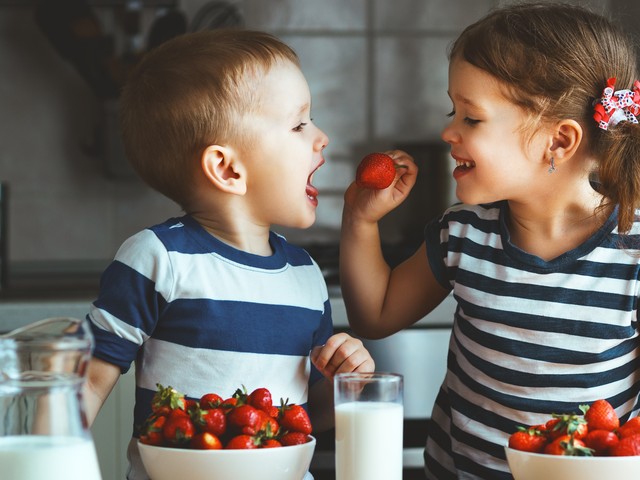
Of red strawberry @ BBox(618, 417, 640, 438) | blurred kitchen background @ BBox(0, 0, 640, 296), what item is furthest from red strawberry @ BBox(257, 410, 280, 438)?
blurred kitchen background @ BBox(0, 0, 640, 296)

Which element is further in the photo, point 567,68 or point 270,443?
point 567,68

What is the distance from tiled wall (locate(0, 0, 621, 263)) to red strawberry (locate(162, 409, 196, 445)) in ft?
5.44

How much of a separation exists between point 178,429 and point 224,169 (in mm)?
447

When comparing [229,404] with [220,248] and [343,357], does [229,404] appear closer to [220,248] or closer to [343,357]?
[343,357]

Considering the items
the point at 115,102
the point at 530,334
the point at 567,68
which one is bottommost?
the point at 530,334

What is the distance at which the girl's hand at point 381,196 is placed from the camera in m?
1.31

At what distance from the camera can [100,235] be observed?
248cm

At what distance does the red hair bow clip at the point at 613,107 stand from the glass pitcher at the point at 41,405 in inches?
30.0

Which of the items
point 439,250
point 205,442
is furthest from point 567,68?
point 205,442

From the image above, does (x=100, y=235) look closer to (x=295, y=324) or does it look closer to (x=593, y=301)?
(x=295, y=324)

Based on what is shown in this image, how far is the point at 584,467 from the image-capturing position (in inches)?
31.1

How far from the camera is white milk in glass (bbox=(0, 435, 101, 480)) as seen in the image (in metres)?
0.66

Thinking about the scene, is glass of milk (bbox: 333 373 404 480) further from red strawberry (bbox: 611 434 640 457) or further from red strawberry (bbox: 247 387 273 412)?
red strawberry (bbox: 611 434 640 457)

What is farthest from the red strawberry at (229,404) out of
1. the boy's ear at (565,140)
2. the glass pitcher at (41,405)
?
the boy's ear at (565,140)
